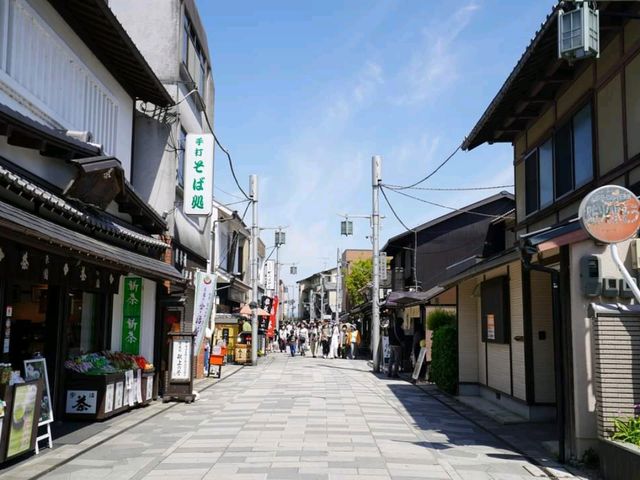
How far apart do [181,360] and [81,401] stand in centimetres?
373

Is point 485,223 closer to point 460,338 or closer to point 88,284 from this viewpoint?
point 460,338

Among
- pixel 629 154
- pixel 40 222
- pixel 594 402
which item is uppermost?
pixel 629 154

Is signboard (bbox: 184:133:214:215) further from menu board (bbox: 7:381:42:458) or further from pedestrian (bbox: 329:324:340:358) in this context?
pedestrian (bbox: 329:324:340:358)

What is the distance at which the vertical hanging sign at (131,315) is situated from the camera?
15367 millimetres

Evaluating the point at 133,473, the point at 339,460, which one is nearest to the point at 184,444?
the point at 133,473

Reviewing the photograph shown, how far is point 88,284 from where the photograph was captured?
1262 cm

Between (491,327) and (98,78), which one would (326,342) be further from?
(98,78)

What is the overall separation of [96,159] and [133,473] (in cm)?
509

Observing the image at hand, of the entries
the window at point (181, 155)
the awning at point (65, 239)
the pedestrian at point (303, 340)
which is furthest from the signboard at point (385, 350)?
the pedestrian at point (303, 340)

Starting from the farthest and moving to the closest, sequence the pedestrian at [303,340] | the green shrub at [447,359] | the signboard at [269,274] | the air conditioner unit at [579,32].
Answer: the signboard at [269,274] → the pedestrian at [303,340] → the green shrub at [447,359] → the air conditioner unit at [579,32]

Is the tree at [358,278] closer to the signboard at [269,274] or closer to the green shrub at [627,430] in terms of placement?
the signboard at [269,274]

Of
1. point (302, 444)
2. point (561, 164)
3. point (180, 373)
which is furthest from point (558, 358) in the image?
point (180, 373)

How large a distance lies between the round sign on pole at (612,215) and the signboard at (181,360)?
1051 cm

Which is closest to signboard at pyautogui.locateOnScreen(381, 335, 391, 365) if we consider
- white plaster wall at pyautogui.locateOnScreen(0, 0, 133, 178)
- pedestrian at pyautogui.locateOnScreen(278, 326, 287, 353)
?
white plaster wall at pyautogui.locateOnScreen(0, 0, 133, 178)
